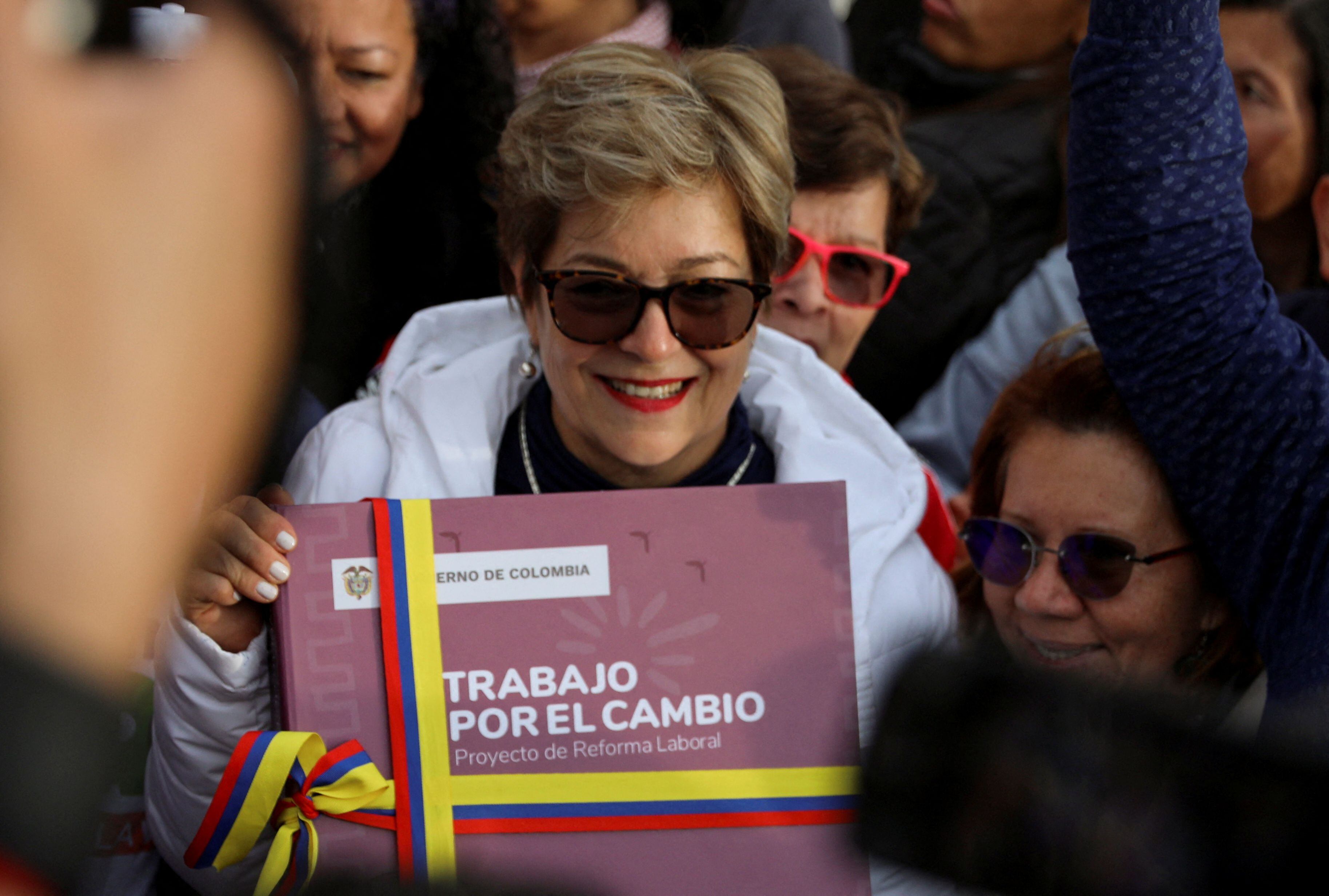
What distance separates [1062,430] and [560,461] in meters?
0.88

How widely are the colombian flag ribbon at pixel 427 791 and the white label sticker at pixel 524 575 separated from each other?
3 cm

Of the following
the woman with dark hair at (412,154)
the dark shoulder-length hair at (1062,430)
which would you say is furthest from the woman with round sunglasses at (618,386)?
the woman with dark hair at (412,154)

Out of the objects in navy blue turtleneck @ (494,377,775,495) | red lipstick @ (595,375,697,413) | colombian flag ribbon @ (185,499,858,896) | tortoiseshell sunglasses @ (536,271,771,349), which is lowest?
colombian flag ribbon @ (185,499,858,896)

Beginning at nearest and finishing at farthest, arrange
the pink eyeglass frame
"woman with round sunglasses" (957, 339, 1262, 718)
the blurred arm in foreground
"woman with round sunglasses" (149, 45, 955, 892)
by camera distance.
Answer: the blurred arm in foreground < "woman with round sunglasses" (149, 45, 955, 892) < "woman with round sunglasses" (957, 339, 1262, 718) < the pink eyeglass frame

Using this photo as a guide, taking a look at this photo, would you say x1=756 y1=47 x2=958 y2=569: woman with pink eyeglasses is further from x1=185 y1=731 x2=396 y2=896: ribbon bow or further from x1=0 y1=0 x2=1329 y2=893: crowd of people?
x1=185 y1=731 x2=396 y2=896: ribbon bow

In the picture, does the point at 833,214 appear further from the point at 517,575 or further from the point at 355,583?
the point at 355,583

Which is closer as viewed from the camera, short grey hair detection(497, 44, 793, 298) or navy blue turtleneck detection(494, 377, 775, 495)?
short grey hair detection(497, 44, 793, 298)

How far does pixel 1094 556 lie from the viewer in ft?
6.44

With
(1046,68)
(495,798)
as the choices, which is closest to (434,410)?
(495,798)

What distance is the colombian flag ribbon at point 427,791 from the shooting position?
154cm

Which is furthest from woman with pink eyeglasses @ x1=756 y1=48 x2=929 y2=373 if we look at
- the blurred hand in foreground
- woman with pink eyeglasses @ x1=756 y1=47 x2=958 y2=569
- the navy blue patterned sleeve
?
the blurred hand in foreground

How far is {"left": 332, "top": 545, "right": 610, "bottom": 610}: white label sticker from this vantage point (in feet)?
5.24

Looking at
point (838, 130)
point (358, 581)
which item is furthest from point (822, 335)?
point (358, 581)

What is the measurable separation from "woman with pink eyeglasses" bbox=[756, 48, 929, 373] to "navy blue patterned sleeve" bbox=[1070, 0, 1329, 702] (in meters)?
0.84
